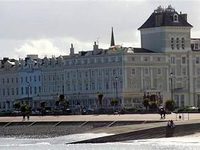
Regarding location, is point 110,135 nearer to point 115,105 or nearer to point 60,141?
point 60,141

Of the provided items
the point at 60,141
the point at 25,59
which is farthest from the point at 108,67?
the point at 60,141

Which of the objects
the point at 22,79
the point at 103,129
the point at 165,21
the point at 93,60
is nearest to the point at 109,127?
the point at 103,129

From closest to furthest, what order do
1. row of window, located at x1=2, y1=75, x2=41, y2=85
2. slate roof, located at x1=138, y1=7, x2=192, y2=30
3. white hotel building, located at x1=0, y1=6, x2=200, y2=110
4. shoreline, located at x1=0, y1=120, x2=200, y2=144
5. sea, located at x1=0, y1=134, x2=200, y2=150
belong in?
sea, located at x1=0, y1=134, x2=200, y2=150, shoreline, located at x1=0, y1=120, x2=200, y2=144, white hotel building, located at x1=0, y1=6, x2=200, y2=110, slate roof, located at x1=138, y1=7, x2=192, y2=30, row of window, located at x1=2, y1=75, x2=41, y2=85

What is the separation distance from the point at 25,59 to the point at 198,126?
97249mm

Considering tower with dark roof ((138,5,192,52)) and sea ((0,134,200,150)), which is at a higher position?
tower with dark roof ((138,5,192,52))

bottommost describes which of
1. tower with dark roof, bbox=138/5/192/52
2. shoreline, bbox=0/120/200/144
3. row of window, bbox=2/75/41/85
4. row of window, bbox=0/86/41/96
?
shoreline, bbox=0/120/200/144

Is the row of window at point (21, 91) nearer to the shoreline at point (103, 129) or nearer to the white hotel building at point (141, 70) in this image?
the white hotel building at point (141, 70)

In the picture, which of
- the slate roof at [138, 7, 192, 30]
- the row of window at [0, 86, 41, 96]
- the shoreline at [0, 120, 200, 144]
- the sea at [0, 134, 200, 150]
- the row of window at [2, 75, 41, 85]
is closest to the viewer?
the sea at [0, 134, 200, 150]

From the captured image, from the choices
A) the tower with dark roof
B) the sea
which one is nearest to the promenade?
the sea

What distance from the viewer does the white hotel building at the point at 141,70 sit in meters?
136

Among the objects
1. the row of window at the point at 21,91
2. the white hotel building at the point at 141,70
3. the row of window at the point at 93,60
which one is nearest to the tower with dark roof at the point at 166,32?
the white hotel building at the point at 141,70

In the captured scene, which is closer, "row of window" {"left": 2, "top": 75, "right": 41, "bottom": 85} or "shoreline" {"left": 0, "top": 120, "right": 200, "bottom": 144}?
"shoreline" {"left": 0, "top": 120, "right": 200, "bottom": 144}

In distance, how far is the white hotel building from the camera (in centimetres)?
13588

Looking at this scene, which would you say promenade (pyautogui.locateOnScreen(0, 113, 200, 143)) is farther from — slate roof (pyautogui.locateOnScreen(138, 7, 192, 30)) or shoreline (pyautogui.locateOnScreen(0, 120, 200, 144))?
slate roof (pyautogui.locateOnScreen(138, 7, 192, 30))
